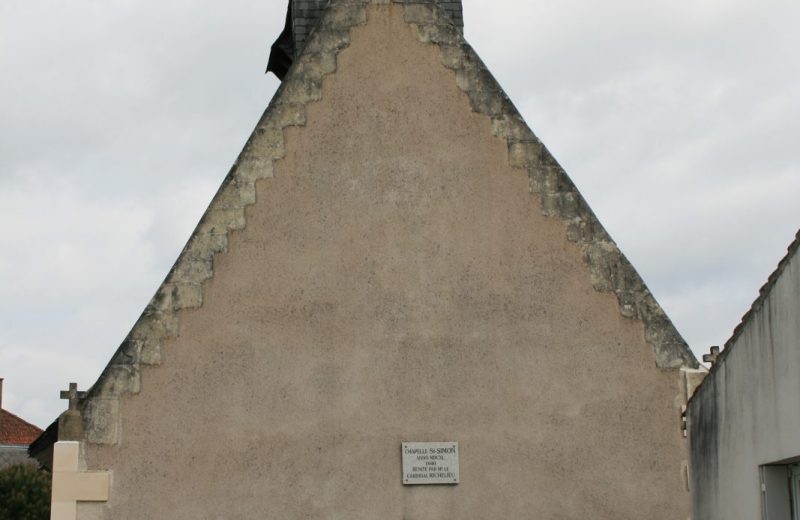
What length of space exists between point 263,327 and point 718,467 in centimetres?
335

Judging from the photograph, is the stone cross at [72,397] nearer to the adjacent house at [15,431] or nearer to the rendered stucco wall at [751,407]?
the rendered stucco wall at [751,407]

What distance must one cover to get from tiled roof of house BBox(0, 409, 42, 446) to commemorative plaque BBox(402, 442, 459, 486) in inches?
1202

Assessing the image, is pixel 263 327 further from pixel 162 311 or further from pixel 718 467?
pixel 718 467

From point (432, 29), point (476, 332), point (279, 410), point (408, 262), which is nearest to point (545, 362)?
point (476, 332)

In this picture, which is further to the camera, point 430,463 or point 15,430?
point 15,430

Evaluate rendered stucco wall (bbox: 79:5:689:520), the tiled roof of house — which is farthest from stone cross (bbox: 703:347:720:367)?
the tiled roof of house

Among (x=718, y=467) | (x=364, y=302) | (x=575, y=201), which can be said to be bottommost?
(x=718, y=467)

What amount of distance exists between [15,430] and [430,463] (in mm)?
31780

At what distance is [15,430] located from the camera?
38.7m

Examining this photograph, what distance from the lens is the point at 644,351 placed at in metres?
9.67

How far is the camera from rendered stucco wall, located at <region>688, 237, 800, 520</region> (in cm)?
703

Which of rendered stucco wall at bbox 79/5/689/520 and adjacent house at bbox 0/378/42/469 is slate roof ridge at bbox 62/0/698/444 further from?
adjacent house at bbox 0/378/42/469

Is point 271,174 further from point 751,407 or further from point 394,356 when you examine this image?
point 751,407

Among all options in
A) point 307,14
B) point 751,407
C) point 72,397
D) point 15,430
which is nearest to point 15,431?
point 15,430
